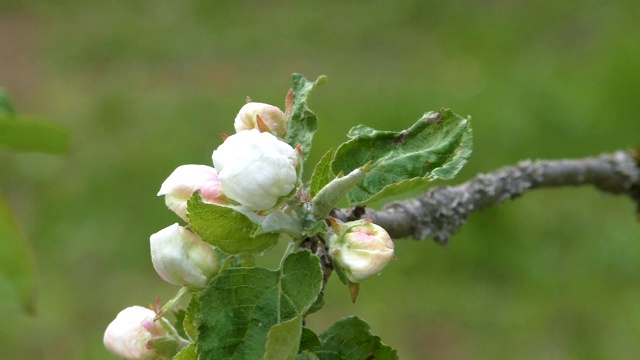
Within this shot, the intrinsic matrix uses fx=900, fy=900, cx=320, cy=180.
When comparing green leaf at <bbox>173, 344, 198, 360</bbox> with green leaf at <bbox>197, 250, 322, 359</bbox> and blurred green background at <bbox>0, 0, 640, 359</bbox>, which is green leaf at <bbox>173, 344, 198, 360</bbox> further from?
blurred green background at <bbox>0, 0, 640, 359</bbox>

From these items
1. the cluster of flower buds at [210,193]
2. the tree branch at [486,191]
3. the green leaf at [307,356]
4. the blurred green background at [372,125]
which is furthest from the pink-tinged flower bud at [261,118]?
the blurred green background at [372,125]

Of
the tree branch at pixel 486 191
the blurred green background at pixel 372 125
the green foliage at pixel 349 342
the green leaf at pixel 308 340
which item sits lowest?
the green leaf at pixel 308 340

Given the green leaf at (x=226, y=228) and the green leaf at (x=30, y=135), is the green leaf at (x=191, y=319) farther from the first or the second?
the green leaf at (x=30, y=135)

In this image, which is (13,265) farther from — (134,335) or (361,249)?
(361,249)

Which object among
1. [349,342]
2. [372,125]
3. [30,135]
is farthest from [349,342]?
[372,125]

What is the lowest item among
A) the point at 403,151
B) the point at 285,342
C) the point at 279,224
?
the point at 285,342
